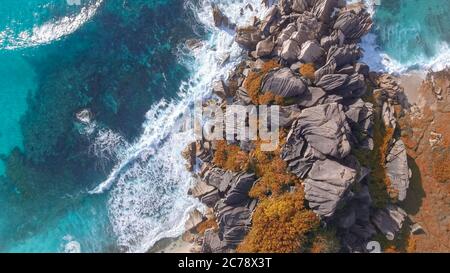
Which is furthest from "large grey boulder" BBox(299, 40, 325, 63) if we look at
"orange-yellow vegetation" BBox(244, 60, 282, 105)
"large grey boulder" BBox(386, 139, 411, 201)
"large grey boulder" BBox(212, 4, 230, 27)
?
"large grey boulder" BBox(386, 139, 411, 201)

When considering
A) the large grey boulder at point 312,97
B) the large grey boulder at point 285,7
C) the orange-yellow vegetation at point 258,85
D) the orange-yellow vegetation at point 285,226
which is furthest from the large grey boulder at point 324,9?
the orange-yellow vegetation at point 285,226

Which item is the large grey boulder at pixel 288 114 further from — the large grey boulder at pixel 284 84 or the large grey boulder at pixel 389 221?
the large grey boulder at pixel 389 221

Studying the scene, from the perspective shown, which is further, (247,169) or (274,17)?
(274,17)
